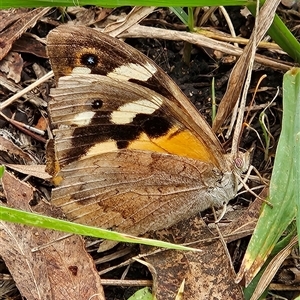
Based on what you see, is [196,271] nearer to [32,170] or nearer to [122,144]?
[122,144]

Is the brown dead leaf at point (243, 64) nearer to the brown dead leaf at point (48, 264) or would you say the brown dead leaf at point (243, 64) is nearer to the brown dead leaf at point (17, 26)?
the brown dead leaf at point (48, 264)

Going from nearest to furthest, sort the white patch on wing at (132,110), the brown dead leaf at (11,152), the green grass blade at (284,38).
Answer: the white patch on wing at (132,110) → the green grass blade at (284,38) → the brown dead leaf at (11,152)

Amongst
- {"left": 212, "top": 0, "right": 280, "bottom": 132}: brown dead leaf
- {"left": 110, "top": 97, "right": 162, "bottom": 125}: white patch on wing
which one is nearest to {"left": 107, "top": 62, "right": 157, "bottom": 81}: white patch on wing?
{"left": 110, "top": 97, "right": 162, "bottom": 125}: white patch on wing

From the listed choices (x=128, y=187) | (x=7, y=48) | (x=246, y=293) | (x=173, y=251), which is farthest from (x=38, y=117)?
(x=246, y=293)

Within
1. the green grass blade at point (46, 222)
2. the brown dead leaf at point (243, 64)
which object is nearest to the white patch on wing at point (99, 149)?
the brown dead leaf at point (243, 64)

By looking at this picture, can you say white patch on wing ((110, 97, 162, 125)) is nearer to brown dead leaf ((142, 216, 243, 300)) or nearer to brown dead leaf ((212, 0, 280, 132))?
brown dead leaf ((212, 0, 280, 132))

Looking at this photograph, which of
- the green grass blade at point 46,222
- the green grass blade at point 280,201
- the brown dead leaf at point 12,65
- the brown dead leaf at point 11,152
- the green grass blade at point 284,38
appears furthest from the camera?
the brown dead leaf at point 12,65

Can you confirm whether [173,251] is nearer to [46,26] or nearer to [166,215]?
[166,215]
